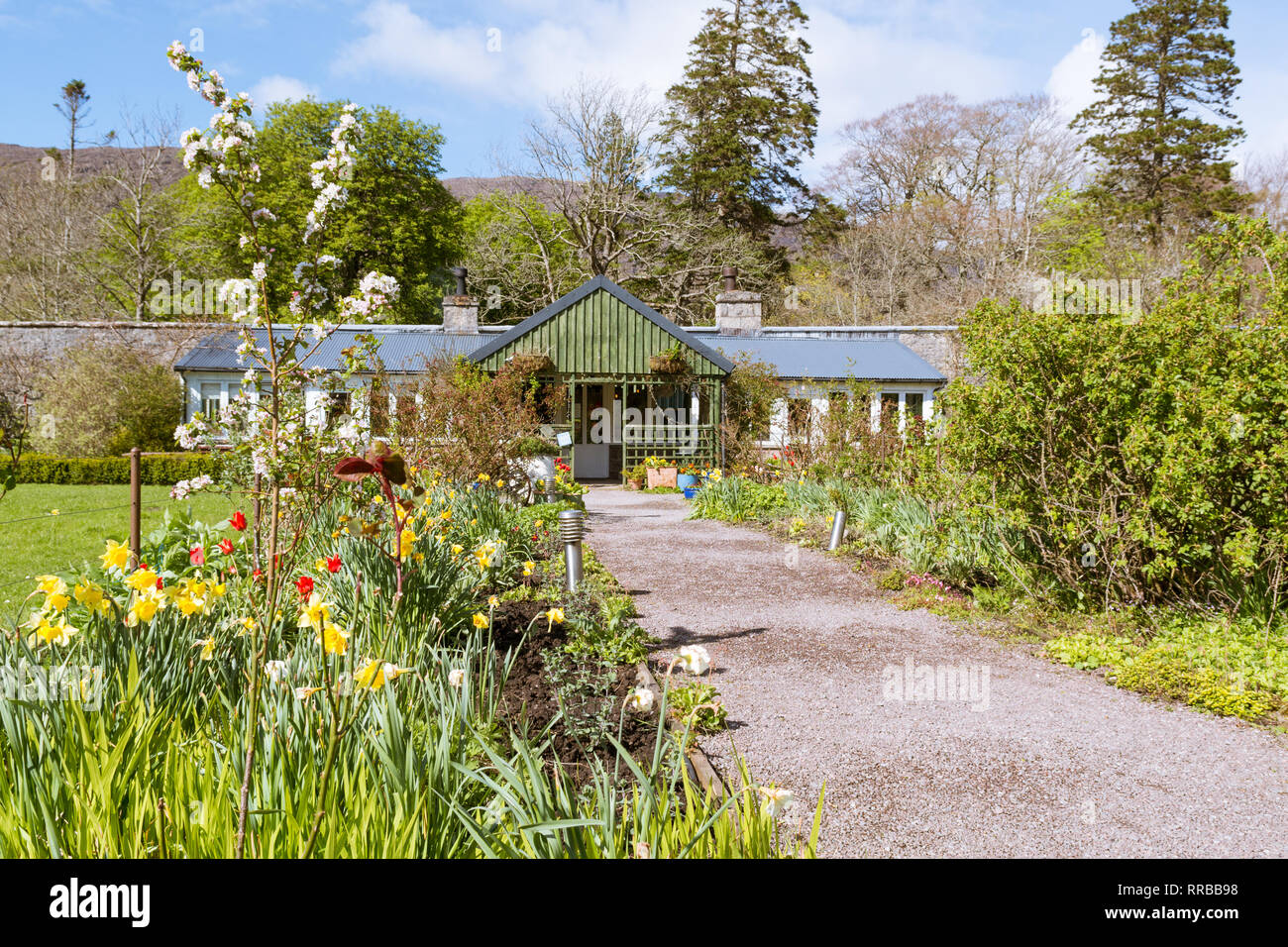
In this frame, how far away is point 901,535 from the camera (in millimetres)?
7801

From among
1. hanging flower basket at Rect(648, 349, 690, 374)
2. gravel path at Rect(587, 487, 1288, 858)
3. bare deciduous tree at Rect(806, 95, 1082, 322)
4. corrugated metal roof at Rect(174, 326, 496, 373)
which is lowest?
gravel path at Rect(587, 487, 1288, 858)

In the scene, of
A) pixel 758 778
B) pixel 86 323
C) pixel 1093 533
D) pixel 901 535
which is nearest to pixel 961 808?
pixel 758 778

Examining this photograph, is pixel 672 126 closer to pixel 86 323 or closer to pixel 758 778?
pixel 86 323

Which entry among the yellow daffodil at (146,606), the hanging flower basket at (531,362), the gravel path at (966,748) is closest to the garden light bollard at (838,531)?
the gravel path at (966,748)

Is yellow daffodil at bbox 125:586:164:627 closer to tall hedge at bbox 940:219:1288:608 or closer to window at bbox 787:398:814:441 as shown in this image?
tall hedge at bbox 940:219:1288:608

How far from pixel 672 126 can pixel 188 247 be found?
744 inches

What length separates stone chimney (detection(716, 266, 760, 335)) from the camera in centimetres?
2338

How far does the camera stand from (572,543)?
6.17 meters

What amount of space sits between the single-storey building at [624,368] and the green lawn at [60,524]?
383 centimetres

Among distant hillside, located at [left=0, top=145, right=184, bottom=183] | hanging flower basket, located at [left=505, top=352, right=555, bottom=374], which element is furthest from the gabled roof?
distant hillside, located at [left=0, top=145, right=184, bottom=183]

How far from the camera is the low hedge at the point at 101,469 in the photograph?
51.8ft

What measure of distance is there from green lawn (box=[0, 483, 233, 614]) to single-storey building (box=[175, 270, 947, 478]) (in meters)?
3.83

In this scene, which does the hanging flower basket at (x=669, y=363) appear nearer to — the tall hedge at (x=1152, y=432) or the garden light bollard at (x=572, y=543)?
the garden light bollard at (x=572, y=543)
